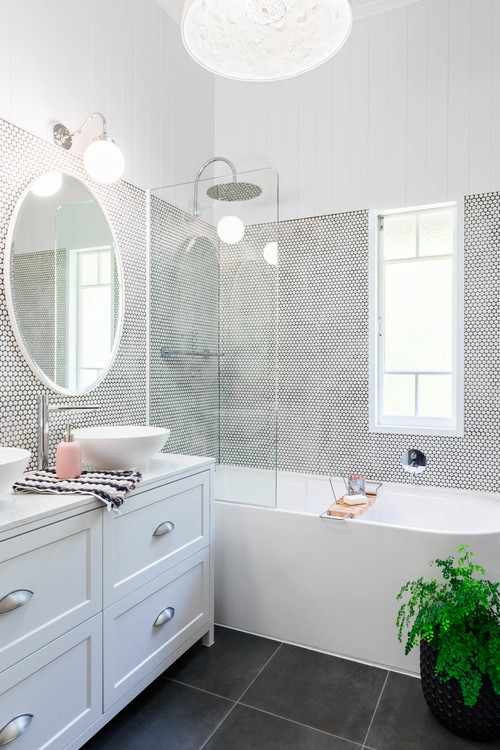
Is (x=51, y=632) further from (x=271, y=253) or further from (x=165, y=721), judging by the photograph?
(x=271, y=253)

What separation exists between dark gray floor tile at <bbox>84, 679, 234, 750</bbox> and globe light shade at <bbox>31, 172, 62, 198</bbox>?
2.02m

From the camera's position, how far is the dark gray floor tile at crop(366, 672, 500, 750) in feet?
5.68

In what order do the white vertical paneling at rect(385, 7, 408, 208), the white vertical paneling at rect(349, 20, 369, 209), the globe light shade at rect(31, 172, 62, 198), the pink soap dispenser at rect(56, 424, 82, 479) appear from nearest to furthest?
the pink soap dispenser at rect(56, 424, 82, 479), the globe light shade at rect(31, 172, 62, 198), the white vertical paneling at rect(385, 7, 408, 208), the white vertical paneling at rect(349, 20, 369, 209)

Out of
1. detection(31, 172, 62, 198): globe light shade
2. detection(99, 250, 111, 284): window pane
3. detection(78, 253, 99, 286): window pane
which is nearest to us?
detection(31, 172, 62, 198): globe light shade

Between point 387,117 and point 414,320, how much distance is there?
1184 mm

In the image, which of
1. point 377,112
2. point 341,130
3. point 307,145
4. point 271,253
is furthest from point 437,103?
point 271,253

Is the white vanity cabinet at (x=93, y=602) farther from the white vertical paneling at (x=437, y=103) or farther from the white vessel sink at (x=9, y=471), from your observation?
the white vertical paneling at (x=437, y=103)

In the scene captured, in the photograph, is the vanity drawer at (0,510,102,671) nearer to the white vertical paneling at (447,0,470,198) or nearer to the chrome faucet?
the chrome faucet

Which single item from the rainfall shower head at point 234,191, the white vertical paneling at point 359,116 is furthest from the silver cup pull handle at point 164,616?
the white vertical paneling at point 359,116

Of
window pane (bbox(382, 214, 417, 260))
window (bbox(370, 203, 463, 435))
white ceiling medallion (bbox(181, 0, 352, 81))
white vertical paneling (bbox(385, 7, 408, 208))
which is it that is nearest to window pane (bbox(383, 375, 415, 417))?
window (bbox(370, 203, 463, 435))

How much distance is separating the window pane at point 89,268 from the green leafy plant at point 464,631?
1.90 m

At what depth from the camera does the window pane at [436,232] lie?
296 centimetres

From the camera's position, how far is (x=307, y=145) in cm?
317

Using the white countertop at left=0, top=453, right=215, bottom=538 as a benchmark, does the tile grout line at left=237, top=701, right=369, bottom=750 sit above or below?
below
